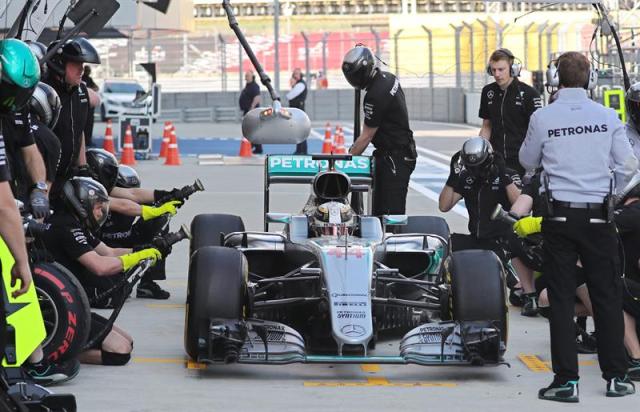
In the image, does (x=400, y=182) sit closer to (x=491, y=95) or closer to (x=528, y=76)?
(x=491, y=95)

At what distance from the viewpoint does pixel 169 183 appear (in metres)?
21.3

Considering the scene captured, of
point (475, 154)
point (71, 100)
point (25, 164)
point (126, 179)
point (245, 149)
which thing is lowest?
point (245, 149)

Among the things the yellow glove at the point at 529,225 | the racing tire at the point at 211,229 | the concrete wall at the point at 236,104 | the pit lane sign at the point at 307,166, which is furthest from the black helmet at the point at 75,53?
the concrete wall at the point at 236,104

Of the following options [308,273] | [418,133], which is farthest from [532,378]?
[418,133]

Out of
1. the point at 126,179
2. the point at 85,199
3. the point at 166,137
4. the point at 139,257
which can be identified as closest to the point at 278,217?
the point at 139,257

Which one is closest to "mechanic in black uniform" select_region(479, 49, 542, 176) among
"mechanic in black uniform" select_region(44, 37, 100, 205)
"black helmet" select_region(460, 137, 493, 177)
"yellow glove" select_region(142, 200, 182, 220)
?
"black helmet" select_region(460, 137, 493, 177)

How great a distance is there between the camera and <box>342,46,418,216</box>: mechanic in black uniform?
10.9 meters

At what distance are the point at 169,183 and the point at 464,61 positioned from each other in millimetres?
18682

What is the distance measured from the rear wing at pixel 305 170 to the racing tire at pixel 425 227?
31 centimetres

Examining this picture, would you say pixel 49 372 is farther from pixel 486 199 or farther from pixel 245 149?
pixel 245 149

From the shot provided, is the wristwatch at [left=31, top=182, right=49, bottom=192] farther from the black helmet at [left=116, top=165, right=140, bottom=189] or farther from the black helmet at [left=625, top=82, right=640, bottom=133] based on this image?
the black helmet at [left=625, top=82, right=640, bottom=133]

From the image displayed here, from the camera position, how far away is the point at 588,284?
759 cm

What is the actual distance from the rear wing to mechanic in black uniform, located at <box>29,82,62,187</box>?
1.47m

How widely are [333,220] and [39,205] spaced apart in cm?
169
